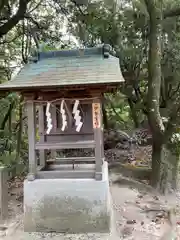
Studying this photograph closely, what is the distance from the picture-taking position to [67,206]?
440cm

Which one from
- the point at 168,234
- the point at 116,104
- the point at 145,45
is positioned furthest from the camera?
the point at 116,104

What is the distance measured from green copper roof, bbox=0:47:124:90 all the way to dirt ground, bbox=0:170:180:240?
244 centimetres

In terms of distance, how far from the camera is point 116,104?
13477 millimetres

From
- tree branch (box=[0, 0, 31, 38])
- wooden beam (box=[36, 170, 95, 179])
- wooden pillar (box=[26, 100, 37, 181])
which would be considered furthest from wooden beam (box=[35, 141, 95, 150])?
Answer: tree branch (box=[0, 0, 31, 38])

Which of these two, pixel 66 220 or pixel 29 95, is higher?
pixel 29 95

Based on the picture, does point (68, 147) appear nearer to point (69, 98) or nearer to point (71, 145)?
point (71, 145)

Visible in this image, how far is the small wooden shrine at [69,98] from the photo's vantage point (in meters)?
4.09

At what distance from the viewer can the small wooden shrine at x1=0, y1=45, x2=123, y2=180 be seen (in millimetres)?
4086

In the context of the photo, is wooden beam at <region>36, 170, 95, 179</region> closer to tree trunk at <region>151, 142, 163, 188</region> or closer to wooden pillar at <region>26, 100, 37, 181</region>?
wooden pillar at <region>26, 100, 37, 181</region>

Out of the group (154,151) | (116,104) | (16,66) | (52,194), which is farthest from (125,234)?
(116,104)

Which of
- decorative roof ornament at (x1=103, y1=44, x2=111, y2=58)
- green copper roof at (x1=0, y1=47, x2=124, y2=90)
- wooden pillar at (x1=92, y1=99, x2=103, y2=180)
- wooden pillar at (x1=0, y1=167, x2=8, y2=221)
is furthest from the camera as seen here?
wooden pillar at (x1=0, y1=167, x2=8, y2=221)

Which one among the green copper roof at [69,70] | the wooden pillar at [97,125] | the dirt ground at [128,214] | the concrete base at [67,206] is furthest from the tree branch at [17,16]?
the concrete base at [67,206]

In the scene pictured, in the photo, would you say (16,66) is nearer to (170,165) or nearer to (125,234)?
(170,165)

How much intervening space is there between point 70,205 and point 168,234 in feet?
5.38
